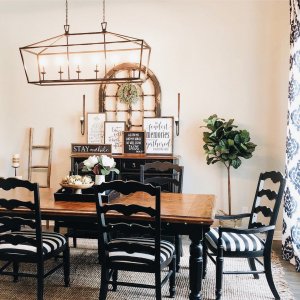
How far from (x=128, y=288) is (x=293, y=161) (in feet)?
6.39

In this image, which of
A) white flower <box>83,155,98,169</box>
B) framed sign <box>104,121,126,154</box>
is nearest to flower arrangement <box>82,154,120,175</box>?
white flower <box>83,155,98,169</box>

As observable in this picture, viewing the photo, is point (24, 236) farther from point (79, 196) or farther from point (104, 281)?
point (104, 281)

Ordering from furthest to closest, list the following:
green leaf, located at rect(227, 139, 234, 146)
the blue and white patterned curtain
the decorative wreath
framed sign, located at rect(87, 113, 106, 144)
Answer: framed sign, located at rect(87, 113, 106, 144)
the decorative wreath
green leaf, located at rect(227, 139, 234, 146)
the blue and white patterned curtain

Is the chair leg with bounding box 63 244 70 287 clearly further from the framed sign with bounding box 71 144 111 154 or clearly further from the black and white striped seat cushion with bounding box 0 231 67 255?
the framed sign with bounding box 71 144 111 154

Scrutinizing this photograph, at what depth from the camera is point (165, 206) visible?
2816 mm

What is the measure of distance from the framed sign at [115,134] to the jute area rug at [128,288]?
1617mm

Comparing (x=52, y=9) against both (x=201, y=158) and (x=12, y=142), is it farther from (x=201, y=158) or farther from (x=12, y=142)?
(x=201, y=158)

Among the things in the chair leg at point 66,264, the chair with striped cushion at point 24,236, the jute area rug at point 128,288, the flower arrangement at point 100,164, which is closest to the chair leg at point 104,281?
the jute area rug at point 128,288

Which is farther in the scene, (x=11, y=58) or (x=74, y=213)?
(x=11, y=58)

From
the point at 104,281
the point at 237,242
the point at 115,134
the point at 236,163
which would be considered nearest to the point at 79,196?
the point at 104,281

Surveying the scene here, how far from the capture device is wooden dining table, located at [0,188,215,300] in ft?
8.15

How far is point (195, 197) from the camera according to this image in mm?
3170

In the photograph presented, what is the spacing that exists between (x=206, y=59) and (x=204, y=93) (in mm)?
420

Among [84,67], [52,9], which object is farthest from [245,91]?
[52,9]
